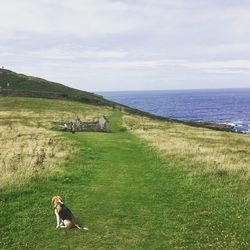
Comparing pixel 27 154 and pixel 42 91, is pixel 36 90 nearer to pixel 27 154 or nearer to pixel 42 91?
pixel 42 91

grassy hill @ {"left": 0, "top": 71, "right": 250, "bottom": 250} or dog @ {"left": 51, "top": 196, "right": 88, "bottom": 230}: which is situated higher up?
dog @ {"left": 51, "top": 196, "right": 88, "bottom": 230}

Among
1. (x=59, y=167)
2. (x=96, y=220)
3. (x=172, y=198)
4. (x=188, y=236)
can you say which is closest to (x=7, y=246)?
(x=96, y=220)

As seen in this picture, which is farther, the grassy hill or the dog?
the dog

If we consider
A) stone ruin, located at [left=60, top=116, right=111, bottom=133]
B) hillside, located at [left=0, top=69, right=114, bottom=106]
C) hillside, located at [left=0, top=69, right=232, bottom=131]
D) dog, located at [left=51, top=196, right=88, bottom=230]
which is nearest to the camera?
dog, located at [left=51, top=196, right=88, bottom=230]

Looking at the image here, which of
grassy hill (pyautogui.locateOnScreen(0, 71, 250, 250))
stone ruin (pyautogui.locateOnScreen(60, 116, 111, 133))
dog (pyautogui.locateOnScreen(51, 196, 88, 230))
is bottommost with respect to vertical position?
stone ruin (pyautogui.locateOnScreen(60, 116, 111, 133))

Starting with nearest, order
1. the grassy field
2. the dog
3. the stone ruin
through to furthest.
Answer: the grassy field
the dog
the stone ruin

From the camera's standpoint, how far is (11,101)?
303ft

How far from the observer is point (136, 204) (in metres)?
16.5

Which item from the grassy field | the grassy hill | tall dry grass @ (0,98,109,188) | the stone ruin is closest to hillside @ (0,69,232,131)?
the stone ruin

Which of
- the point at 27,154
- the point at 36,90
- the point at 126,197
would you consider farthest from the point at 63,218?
the point at 36,90

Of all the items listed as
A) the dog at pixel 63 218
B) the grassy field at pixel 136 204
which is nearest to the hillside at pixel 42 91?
the grassy field at pixel 136 204

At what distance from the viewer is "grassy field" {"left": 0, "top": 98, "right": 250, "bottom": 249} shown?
1287 centimetres

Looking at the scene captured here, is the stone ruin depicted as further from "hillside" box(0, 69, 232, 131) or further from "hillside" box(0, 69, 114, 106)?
"hillside" box(0, 69, 114, 106)

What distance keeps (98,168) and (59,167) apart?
6.96ft
